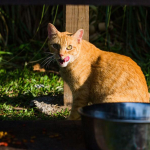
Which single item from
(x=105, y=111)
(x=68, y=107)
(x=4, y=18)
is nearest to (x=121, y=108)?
(x=105, y=111)

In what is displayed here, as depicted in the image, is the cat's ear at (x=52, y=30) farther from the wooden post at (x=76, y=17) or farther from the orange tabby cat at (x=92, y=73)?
the wooden post at (x=76, y=17)

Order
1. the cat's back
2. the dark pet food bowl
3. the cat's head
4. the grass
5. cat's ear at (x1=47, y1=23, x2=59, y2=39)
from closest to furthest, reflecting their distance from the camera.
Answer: the dark pet food bowl
the cat's back
the cat's head
cat's ear at (x1=47, y1=23, x2=59, y2=39)
the grass

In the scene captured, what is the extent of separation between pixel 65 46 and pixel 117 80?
2.40ft

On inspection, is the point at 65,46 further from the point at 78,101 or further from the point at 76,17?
the point at 76,17

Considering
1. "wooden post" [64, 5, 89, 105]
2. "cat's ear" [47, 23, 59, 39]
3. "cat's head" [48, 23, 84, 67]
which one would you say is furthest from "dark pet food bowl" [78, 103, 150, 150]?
"wooden post" [64, 5, 89, 105]

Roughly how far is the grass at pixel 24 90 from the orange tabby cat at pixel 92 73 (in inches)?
25.8

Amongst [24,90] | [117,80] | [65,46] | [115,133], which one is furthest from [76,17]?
[115,133]

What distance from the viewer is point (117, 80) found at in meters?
3.69

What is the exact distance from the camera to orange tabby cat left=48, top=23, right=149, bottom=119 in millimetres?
3646

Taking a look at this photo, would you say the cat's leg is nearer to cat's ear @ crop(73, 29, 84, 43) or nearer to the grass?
the grass

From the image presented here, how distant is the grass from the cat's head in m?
0.87

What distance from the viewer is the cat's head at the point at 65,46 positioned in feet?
12.5

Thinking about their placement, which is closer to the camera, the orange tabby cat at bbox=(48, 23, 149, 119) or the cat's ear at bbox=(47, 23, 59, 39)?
the orange tabby cat at bbox=(48, 23, 149, 119)

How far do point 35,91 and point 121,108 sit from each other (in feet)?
8.39
